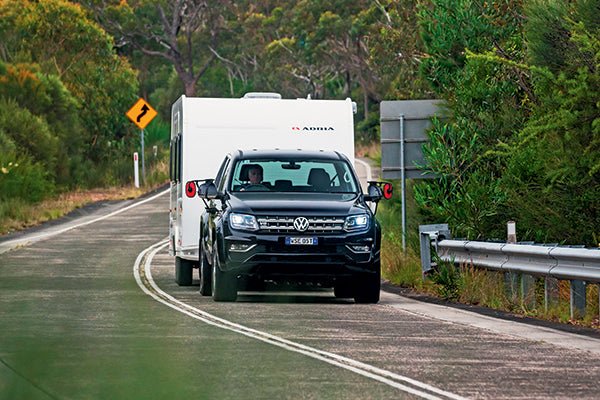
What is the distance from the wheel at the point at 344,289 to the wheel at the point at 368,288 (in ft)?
0.41

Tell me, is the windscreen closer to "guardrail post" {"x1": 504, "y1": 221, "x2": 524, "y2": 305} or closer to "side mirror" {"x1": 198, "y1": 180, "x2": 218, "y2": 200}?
"side mirror" {"x1": 198, "y1": 180, "x2": 218, "y2": 200}

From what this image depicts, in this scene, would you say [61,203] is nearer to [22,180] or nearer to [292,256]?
[22,180]

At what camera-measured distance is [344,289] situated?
21.1 m

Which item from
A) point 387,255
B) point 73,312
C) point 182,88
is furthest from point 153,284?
point 182,88

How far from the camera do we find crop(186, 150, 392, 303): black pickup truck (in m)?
19.9

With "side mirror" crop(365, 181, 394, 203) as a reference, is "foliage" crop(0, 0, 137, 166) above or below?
above

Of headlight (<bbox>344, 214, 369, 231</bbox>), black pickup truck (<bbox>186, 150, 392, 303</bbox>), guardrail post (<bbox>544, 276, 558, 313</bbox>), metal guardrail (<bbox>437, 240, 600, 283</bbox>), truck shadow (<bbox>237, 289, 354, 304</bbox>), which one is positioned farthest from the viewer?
truck shadow (<bbox>237, 289, 354, 304</bbox>)

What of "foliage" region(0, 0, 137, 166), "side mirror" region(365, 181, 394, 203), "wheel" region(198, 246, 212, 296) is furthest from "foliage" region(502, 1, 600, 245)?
"foliage" region(0, 0, 137, 166)

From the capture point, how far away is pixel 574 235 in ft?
68.7

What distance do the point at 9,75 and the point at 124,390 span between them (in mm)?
41232

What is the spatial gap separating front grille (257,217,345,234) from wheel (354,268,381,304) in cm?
76

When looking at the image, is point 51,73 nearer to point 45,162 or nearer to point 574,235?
point 45,162

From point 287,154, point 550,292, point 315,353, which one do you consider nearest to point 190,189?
point 287,154

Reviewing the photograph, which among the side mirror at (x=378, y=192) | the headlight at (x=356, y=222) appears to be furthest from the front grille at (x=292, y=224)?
the side mirror at (x=378, y=192)
